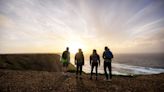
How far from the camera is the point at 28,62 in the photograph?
1083 inches

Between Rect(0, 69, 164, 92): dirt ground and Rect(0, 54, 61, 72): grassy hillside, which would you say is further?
Rect(0, 54, 61, 72): grassy hillside

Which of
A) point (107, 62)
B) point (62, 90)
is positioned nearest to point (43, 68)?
point (107, 62)

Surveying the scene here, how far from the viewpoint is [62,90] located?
1080 cm

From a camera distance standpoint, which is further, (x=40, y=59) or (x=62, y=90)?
(x=40, y=59)

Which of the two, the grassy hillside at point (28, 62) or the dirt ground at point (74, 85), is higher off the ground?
the grassy hillside at point (28, 62)

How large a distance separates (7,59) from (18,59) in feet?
5.28

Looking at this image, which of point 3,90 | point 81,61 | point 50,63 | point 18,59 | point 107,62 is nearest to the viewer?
point 3,90

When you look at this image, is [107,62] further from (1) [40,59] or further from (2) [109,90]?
(1) [40,59]

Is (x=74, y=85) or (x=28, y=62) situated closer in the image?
(x=74, y=85)

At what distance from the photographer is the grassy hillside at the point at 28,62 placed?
1006 inches

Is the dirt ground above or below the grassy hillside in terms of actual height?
below

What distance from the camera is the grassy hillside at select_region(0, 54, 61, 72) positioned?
2556 cm

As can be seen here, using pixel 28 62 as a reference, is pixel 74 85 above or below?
below

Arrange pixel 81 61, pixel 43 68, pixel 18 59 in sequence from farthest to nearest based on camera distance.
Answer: pixel 43 68 < pixel 18 59 < pixel 81 61
